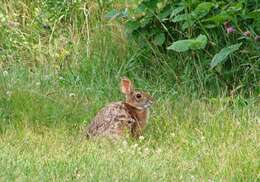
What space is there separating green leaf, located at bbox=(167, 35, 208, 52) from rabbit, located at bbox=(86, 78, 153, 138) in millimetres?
622

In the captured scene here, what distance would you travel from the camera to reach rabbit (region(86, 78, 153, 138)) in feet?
23.1

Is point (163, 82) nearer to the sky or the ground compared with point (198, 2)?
nearer to the ground

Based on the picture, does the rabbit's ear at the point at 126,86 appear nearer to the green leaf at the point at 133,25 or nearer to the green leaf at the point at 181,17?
the green leaf at the point at 181,17

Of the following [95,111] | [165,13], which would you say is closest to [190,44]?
[165,13]

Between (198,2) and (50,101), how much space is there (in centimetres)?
159

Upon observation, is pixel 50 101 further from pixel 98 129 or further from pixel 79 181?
pixel 79 181

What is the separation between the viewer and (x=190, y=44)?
7.96m

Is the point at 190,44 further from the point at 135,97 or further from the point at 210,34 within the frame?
the point at 135,97

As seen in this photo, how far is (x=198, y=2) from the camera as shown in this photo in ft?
26.4

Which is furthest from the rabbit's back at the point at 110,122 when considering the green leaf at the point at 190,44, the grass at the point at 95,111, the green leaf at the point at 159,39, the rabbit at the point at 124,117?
the green leaf at the point at 159,39

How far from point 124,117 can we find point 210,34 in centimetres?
154

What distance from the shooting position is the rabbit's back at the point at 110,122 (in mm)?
7020

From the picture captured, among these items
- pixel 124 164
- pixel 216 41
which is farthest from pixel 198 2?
pixel 124 164

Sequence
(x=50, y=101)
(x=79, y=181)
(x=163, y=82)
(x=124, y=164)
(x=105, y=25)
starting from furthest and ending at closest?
Answer: (x=105, y=25)
(x=163, y=82)
(x=50, y=101)
(x=124, y=164)
(x=79, y=181)
